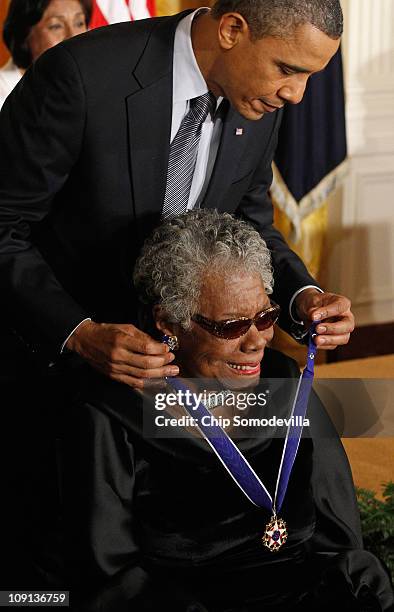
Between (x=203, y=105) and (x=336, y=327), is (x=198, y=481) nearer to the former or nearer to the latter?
(x=336, y=327)

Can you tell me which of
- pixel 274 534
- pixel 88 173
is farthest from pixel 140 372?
pixel 88 173

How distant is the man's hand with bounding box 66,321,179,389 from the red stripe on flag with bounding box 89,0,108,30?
Result: 2857 mm

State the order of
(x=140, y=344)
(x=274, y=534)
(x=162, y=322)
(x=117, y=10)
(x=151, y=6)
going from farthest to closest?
1. (x=151, y=6)
2. (x=117, y=10)
3. (x=162, y=322)
4. (x=274, y=534)
5. (x=140, y=344)

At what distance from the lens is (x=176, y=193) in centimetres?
258

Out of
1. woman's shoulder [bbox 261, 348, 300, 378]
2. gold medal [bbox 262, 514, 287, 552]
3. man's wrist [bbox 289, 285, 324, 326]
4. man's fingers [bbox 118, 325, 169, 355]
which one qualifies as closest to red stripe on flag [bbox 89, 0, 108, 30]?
man's wrist [bbox 289, 285, 324, 326]

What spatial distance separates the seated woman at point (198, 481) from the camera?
2.19 m

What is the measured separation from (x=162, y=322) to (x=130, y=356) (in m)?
0.22

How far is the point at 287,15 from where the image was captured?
2.19 metres

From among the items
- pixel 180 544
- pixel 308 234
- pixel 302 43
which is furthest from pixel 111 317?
pixel 308 234

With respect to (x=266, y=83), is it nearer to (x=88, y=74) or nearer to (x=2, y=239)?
(x=88, y=74)

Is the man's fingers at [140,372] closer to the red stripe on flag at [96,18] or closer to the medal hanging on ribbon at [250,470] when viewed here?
the medal hanging on ribbon at [250,470]

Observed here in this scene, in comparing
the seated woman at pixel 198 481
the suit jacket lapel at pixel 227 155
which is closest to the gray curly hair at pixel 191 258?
the seated woman at pixel 198 481

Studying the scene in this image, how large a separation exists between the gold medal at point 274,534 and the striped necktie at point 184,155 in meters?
0.78

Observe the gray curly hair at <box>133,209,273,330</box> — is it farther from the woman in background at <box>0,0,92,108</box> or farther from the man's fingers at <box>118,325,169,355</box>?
the woman in background at <box>0,0,92,108</box>
